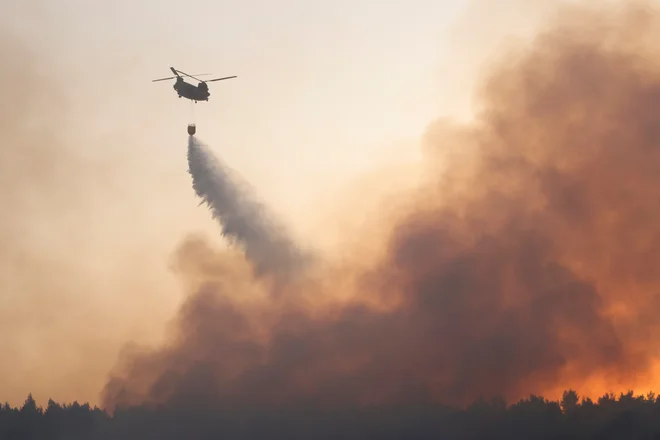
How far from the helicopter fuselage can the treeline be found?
35890mm

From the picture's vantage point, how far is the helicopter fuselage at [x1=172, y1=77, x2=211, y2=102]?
102812 millimetres

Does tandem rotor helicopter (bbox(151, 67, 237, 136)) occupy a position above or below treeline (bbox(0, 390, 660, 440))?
above

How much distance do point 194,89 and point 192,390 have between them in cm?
3672

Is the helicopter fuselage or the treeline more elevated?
the helicopter fuselage

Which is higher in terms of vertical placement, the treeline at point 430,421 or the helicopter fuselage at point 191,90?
the helicopter fuselage at point 191,90

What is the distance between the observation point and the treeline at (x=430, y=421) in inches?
4178

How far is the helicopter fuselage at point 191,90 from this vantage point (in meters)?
103

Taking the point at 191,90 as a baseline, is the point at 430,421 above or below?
below

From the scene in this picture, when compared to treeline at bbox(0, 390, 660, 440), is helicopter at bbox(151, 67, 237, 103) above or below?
above

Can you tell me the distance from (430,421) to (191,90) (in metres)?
43.3

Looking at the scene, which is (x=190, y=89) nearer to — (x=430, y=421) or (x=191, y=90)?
(x=191, y=90)

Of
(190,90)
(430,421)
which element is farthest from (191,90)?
(430,421)

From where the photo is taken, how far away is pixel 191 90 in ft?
338

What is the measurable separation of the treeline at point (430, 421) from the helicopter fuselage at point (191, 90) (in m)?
35.9
